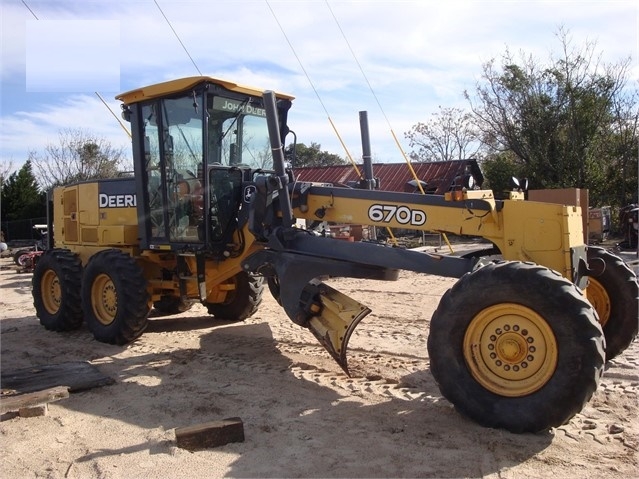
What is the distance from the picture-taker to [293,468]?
385 cm

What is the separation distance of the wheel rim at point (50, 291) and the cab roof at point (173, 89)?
294 centimetres

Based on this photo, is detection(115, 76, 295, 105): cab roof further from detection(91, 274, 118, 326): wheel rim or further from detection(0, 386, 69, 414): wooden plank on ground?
detection(0, 386, 69, 414): wooden plank on ground

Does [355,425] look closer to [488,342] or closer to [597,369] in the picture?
[488,342]

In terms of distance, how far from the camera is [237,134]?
734 cm

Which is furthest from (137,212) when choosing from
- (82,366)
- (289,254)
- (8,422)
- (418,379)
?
(418,379)

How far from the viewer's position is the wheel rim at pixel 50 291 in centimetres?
882

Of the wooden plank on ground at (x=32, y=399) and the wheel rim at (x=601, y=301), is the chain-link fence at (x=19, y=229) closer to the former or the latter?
the wooden plank on ground at (x=32, y=399)

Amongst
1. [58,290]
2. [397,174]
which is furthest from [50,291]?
[397,174]

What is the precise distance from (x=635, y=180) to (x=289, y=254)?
2211cm

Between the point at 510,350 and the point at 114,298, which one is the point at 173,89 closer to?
the point at 114,298

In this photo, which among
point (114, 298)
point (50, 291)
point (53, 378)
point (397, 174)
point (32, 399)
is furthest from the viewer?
point (397, 174)

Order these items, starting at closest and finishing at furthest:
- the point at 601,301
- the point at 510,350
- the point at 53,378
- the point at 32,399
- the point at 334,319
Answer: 1. the point at 510,350
2. the point at 32,399
3. the point at 334,319
4. the point at 601,301
5. the point at 53,378

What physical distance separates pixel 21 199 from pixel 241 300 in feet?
96.3

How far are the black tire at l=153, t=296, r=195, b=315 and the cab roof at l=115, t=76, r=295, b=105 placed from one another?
2584 millimetres
